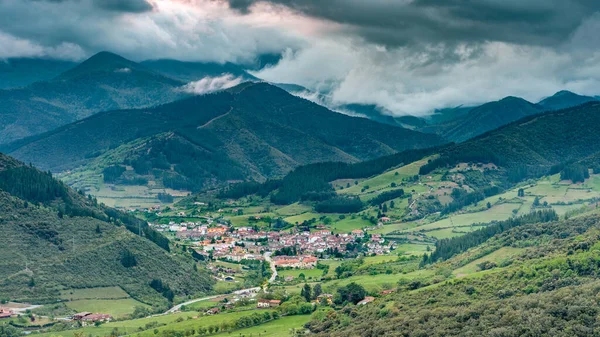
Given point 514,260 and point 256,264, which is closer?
point 514,260

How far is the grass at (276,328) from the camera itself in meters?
81.7

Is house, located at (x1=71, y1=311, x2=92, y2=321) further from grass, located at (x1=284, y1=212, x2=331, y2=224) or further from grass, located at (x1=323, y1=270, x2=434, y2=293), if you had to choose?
grass, located at (x1=284, y1=212, x2=331, y2=224)

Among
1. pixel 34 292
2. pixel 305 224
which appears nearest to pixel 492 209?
pixel 305 224

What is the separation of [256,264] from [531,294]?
79.6 meters

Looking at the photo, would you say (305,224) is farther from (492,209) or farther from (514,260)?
(514,260)

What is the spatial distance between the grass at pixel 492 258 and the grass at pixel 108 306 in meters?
40.9

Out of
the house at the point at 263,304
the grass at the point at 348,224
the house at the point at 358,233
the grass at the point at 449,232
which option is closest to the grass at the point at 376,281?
the house at the point at 263,304

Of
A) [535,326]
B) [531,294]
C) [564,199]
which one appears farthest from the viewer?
[564,199]

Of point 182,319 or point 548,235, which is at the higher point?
point 548,235

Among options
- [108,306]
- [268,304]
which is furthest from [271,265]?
[268,304]

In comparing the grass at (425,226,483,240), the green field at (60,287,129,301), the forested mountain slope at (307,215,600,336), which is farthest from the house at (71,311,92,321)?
the grass at (425,226,483,240)

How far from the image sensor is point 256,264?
13862cm

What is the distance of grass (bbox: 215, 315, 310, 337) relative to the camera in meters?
81.7

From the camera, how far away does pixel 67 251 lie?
380 ft
